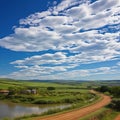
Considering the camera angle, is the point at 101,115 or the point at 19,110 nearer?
the point at 101,115

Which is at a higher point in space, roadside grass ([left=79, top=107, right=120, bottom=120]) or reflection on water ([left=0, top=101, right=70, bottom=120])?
roadside grass ([left=79, top=107, right=120, bottom=120])

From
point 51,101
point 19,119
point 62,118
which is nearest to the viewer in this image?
point 19,119

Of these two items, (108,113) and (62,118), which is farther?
(108,113)

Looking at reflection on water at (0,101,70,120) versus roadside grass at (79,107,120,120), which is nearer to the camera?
roadside grass at (79,107,120,120)

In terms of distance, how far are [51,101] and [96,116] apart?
48.7m

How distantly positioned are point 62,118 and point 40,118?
117 inches

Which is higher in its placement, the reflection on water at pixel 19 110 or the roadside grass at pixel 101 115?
the roadside grass at pixel 101 115

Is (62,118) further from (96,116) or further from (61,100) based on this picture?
(61,100)

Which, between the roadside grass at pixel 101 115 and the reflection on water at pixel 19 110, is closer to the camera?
the roadside grass at pixel 101 115

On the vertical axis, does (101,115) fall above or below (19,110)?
above

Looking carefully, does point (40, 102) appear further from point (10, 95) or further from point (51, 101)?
point (10, 95)

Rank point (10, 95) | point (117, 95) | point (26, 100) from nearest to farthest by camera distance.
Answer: point (117, 95) < point (26, 100) < point (10, 95)

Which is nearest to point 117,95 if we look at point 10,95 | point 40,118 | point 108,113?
point 108,113

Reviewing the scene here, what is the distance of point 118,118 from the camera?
122ft
